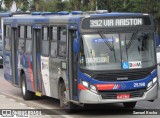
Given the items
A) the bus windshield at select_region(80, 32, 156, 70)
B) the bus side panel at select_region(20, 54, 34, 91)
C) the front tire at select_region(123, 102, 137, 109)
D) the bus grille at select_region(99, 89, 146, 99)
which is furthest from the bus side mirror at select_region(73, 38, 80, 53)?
the bus side panel at select_region(20, 54, 34, 91)

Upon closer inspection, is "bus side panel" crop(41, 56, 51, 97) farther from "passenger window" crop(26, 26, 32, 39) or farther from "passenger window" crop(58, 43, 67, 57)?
"passenger window" crop(26, 26, 32, 39)

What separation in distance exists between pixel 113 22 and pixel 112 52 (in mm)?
769

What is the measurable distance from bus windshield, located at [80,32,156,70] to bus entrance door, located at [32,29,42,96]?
3.35 metres

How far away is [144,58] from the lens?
44.7 ft

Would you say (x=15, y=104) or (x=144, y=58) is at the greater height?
(x=144, y=58)

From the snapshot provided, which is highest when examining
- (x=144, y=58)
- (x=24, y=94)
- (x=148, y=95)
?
(x=144, y=58)

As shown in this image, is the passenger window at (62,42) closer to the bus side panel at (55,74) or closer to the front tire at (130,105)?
the bus side panel at (55,74)

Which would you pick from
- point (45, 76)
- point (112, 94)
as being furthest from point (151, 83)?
point (45, 76)

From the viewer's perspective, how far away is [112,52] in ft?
43.8

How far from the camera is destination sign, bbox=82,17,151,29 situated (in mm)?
13383

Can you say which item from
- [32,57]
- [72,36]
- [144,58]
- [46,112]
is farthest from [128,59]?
[32,57]

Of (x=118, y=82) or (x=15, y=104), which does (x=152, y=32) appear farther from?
(x=15, y=104)

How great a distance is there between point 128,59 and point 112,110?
1.92m

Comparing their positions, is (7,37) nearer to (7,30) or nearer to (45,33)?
(7,30)
